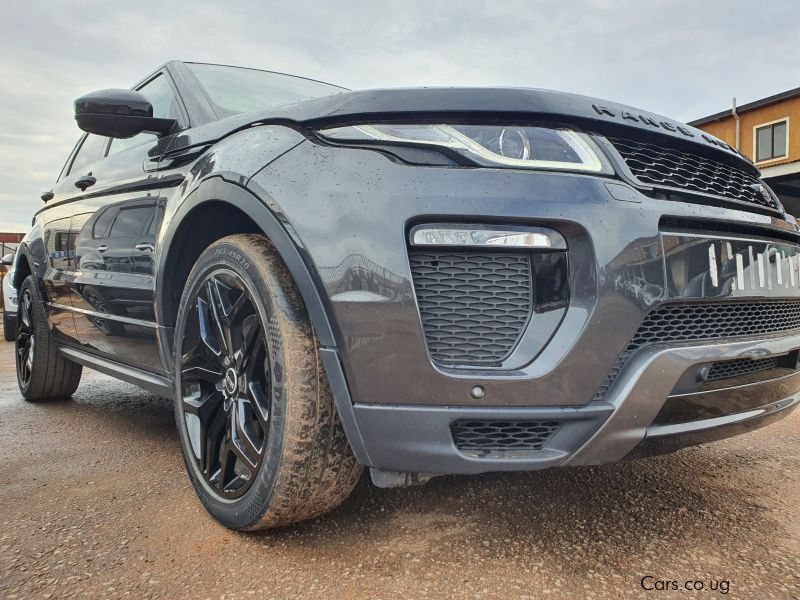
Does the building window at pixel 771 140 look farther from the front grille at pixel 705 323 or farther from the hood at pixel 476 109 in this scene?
the hood at pixel 476 109

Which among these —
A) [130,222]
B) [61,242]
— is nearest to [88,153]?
[61,242]

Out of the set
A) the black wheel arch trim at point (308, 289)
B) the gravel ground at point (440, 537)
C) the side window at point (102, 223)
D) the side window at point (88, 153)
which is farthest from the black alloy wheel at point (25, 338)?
the black wheel arch trim at point (308, 289)

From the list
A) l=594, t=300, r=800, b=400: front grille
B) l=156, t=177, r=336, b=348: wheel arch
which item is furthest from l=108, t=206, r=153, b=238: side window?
l=594, t=300, r=800, b=400: front grille

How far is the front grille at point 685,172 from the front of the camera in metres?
1.46

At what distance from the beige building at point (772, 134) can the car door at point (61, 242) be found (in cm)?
1826

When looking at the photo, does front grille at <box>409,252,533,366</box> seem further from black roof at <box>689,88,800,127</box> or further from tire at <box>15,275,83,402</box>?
black roof at <box>689,88,800,127</box>

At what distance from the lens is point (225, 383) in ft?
5.86

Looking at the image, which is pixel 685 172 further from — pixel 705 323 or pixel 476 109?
pixel 476 109

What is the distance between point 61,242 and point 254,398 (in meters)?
2.02

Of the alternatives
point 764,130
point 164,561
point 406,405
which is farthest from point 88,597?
point 764,130

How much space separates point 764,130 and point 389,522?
21138 millimetres

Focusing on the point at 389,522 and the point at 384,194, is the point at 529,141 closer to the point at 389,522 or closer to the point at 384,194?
the point at 384,194

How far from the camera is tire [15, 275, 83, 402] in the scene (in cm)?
346

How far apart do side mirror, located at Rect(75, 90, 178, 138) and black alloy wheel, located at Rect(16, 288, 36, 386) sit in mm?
1873
